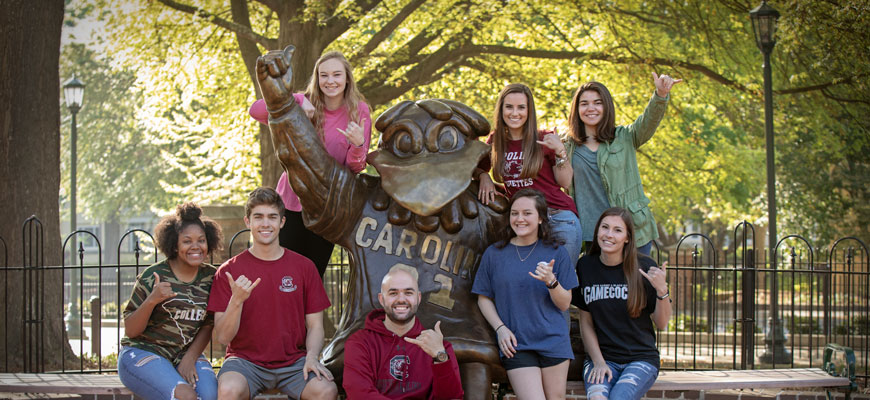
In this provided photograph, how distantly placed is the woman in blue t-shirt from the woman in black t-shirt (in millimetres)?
219

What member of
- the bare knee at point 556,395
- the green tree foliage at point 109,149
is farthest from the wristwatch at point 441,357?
the green tree foliage at point 109,149

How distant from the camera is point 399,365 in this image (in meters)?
3.64

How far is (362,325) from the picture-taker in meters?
4.16

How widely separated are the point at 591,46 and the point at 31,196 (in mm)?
8260

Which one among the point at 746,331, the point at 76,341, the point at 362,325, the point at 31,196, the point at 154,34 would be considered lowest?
the point at 76,341

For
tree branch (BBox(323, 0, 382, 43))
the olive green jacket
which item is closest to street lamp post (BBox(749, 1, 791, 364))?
tree branch (BBox(323, 0, 382, 43))

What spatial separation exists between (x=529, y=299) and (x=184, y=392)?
5.90 feet

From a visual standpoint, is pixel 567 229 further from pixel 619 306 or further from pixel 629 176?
pixel 629 176

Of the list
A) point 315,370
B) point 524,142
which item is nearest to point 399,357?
point 315,370

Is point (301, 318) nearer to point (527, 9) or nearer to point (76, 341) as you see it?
point (527, 9)

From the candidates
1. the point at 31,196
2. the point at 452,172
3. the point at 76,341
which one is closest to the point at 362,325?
the point at 452,172

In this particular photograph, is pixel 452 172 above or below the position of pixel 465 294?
above

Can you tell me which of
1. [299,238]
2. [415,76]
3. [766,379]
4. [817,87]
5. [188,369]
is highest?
[415,76]


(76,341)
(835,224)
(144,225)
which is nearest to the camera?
(76,341)
